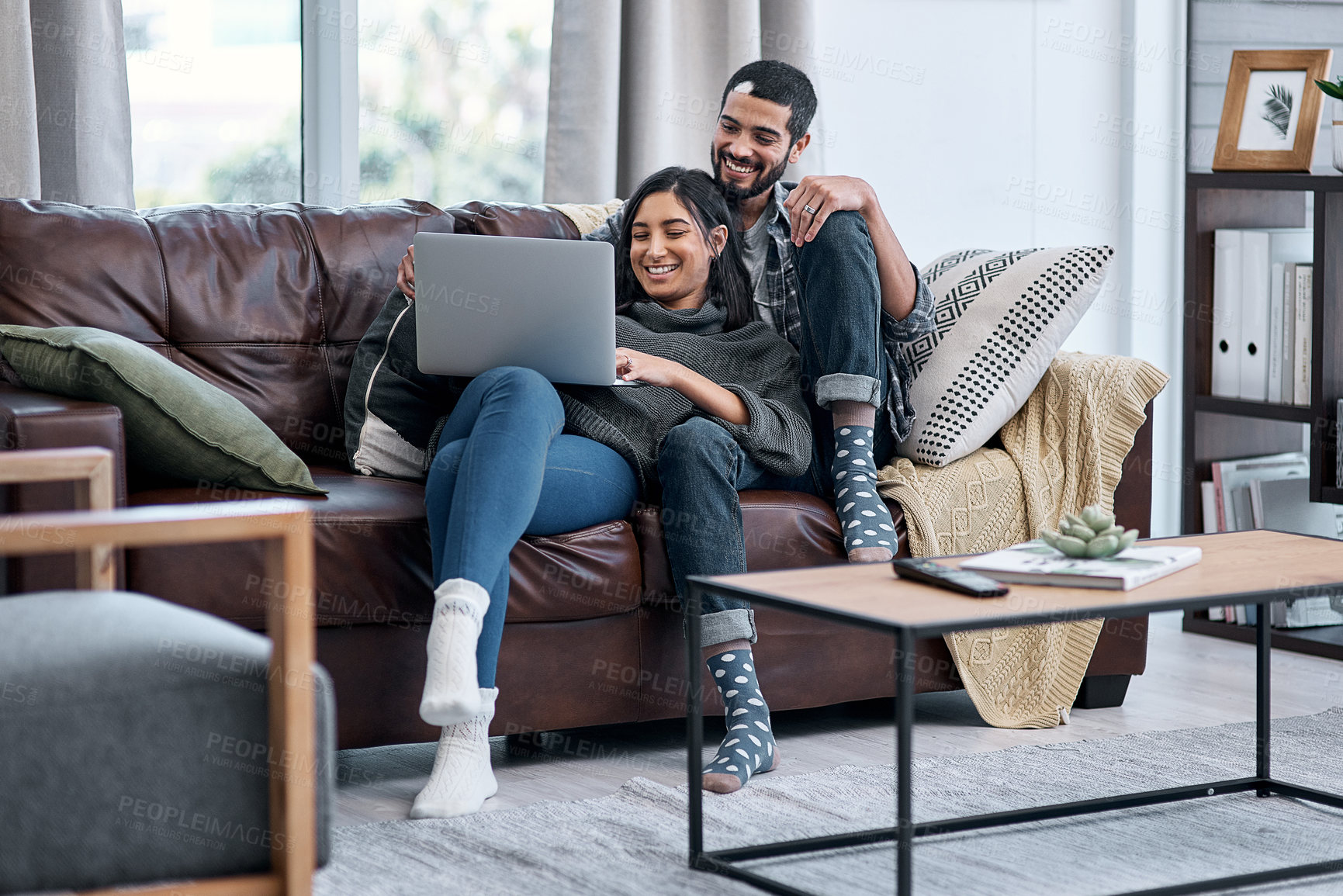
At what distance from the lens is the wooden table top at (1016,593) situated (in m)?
1.45

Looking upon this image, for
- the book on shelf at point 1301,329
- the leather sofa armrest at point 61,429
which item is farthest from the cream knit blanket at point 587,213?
the book on shelf at point 1301,329

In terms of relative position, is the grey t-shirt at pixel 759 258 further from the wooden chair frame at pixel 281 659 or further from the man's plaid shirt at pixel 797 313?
the wooden chair frame at pixel 281 659

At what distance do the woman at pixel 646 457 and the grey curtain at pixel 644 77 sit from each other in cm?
78

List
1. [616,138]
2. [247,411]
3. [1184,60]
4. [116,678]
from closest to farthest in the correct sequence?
[116,678]
[247,411]
[616,138]
[1184,60]

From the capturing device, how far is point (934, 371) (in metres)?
2.51

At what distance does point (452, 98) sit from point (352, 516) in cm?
161

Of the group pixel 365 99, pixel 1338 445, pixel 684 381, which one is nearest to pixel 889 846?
pixel 684 381

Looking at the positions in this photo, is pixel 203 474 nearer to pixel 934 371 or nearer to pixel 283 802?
pixel 283 802

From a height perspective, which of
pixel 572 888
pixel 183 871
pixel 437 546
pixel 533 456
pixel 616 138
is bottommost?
pixel 572 888

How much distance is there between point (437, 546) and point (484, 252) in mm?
424

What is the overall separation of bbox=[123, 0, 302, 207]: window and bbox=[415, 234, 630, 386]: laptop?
1235mm

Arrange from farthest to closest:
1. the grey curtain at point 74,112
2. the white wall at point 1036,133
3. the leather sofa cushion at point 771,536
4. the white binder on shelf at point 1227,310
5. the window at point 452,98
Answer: the white wall at point 1036,133, the window at point 452,98, the white binder on shelf at point 1227,310, the grey curtain at point 74,112, the leather sofa cushion at point 771,536

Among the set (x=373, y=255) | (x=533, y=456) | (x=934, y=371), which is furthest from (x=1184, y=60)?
(x=533, y=456)

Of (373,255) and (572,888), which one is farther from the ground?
(373,255)
